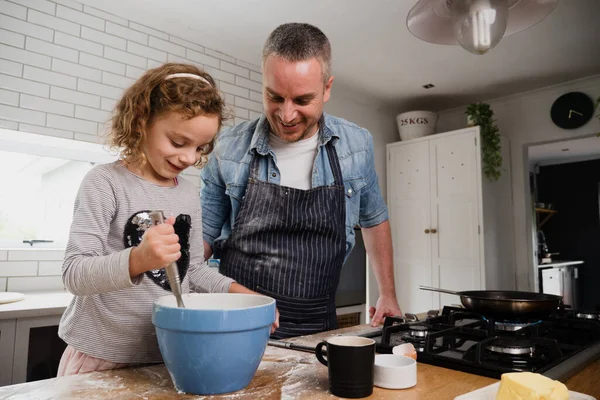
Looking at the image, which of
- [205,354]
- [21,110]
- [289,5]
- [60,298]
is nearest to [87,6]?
[21,110]

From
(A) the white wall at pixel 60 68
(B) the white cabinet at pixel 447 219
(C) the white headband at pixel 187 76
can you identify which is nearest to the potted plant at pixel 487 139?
(B) the white cabinet at pixel 447 219

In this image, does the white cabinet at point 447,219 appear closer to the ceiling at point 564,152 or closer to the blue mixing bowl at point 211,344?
the ceiling at point 564,152

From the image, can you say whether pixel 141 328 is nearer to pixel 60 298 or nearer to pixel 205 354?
pixel 205 354

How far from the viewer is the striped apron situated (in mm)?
1226

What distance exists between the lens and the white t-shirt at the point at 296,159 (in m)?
1.35

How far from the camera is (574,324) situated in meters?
1.17

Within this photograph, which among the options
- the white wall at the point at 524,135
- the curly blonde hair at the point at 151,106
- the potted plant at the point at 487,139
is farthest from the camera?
the white wall at the point at 524,135

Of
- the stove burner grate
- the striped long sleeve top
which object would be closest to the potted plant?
the stove burner grate

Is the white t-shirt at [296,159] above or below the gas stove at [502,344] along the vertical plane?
above

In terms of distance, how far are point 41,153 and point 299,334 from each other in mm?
2187

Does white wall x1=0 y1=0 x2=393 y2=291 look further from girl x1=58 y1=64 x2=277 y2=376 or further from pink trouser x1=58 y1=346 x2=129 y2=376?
pink trouser x1=58 y1=346 x2=129 y2=376

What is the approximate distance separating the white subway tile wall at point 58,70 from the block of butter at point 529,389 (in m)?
2.18

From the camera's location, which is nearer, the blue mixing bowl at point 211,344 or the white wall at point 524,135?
the blue mixing bowl at point 211,344

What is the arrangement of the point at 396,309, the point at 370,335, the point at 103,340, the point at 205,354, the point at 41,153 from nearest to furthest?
1. the point at 205,354
2. the point at 103,340
3. the point at 370,335
4. the point at 396,309
5. the point at 41,153
